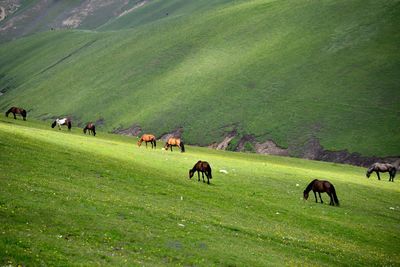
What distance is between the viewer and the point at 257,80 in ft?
390

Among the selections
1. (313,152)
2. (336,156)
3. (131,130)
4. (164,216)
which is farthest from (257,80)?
(164,216)

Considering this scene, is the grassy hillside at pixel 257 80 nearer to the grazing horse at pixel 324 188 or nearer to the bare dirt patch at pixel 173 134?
the bare dirt patch at pixel 173 134

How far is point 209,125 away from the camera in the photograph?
107375 mm

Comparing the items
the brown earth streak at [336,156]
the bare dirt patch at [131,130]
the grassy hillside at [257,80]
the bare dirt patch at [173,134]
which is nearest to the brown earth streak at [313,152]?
the brown earth streak at [336,156]

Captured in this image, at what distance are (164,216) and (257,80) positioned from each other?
92.4m

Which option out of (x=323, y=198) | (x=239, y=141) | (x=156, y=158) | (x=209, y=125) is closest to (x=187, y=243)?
(x=323, y=198)

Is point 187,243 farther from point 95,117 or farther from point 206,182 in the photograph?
point 95,117

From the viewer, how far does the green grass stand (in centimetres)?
2281

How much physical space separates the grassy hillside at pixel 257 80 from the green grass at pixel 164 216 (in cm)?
4752

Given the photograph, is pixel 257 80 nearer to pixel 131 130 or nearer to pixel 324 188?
pixel 131 130

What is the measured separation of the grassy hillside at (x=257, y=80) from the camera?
9800 centimetres

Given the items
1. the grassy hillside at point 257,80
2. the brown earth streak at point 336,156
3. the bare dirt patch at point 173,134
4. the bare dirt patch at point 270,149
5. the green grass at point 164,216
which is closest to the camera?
the green grass at point 164,216

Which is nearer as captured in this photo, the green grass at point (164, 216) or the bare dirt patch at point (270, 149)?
the green grass at point (164, 216)

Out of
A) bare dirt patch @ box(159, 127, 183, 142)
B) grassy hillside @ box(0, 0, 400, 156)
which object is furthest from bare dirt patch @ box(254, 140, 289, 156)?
bare dirt patch @ box(159, 127, 183, 142)
